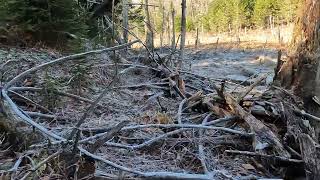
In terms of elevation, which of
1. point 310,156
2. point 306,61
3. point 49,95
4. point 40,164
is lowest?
point 310,156

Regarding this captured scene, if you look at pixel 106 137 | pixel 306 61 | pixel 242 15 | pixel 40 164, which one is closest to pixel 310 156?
pixel 306 61

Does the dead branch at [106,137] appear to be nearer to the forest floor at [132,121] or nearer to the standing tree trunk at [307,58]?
the forest floor at [132,121]

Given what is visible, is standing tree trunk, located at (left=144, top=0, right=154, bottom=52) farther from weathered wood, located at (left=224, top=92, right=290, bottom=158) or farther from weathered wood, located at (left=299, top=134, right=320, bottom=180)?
weathered wood, located at (left=299, top=134, right=320, bottom=180)

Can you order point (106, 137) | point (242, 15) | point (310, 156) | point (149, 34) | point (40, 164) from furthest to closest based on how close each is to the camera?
point (242, 15)
point (149, 34)
point (310, 156)
point (106, 137)
point (40, 164)

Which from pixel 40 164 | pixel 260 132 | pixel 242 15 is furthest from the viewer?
pixel 242 15

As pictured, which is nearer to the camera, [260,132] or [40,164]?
[40,164]

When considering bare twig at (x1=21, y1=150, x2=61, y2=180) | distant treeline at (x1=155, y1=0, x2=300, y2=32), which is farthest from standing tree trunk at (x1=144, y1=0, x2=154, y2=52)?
distant treeline at (x1=155, y1=0, x2=300, y2=32)

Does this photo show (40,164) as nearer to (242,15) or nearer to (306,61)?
(306,61)

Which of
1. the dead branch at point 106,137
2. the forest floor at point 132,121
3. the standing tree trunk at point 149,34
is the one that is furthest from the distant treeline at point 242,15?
the dead branch at point 106,137

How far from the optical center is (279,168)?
3.24 m

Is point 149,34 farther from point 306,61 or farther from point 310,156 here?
point 310,156

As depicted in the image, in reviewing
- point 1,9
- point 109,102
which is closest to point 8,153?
point 109,102

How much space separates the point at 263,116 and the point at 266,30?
34.1 metres

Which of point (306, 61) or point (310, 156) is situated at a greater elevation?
point (306, 61)
